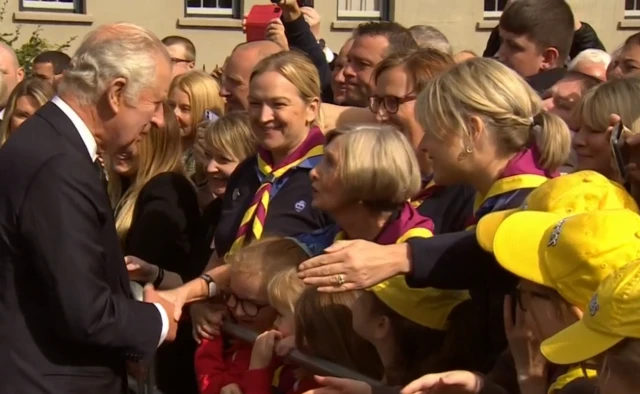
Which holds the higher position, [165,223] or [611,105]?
[611,105]

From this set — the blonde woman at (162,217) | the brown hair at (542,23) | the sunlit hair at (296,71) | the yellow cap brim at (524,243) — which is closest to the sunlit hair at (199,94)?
the blonde woman at (162,217)

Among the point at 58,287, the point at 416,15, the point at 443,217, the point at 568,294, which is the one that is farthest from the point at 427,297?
the point at 416,15

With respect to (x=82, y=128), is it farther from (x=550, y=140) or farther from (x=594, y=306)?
(x=594, y=306)

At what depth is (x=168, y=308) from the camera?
13.0ft

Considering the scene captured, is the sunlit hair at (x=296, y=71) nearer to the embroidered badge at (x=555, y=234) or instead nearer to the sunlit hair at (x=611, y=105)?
the sunlit hair at (x=611, y=105)

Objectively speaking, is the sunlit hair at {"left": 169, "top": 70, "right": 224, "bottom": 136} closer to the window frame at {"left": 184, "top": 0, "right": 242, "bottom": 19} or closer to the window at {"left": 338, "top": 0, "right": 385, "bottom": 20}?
the window frame at {"left": 184, "top": 0, "right": 242, "bottom": 19}

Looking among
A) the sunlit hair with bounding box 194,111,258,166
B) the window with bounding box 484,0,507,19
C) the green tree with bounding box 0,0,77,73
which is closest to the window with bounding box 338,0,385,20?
the window with bounding box 484,0,507,19

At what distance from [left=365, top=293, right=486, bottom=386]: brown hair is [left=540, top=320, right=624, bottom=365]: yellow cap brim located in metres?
0.98

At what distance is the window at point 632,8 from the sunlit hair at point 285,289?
19186 mm

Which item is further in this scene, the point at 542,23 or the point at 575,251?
the point at 542,23

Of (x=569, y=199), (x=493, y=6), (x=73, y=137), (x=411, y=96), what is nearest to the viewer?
(x=569, y=199)

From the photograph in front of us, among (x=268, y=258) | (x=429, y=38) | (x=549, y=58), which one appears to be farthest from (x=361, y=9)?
(x=268, y=258)

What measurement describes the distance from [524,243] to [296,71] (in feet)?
7.07

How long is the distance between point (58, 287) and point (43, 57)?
6.63 meters
